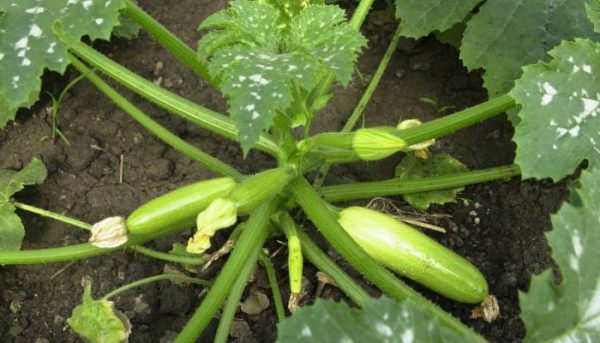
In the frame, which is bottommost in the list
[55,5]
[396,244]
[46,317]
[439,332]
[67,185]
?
[46,317]

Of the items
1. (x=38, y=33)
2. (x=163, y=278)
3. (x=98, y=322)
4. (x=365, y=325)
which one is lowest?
(x=163, y=278)

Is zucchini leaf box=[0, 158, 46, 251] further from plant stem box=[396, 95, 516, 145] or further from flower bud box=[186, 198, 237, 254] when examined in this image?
plant stem box=[396, 95, 516, 145]

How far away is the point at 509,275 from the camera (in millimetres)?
2971

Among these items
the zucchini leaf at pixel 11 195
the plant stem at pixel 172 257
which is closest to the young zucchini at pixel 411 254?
the plant stem at pixel 172 257

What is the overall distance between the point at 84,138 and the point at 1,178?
0.38m

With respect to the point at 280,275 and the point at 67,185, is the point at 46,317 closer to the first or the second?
the point at 67,185

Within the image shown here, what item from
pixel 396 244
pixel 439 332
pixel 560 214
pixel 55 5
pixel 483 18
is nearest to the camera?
pixel 439 332

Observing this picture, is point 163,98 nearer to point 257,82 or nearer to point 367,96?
point 257,82

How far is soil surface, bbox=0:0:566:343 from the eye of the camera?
115 inches

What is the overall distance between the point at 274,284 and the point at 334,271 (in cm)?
32

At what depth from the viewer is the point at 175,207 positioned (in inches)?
101

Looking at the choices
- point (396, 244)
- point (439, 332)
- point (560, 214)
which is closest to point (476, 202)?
point (396, 244)

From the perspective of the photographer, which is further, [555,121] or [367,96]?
[367,96]

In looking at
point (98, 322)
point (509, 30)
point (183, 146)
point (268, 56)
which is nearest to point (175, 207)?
point (183, 146)
